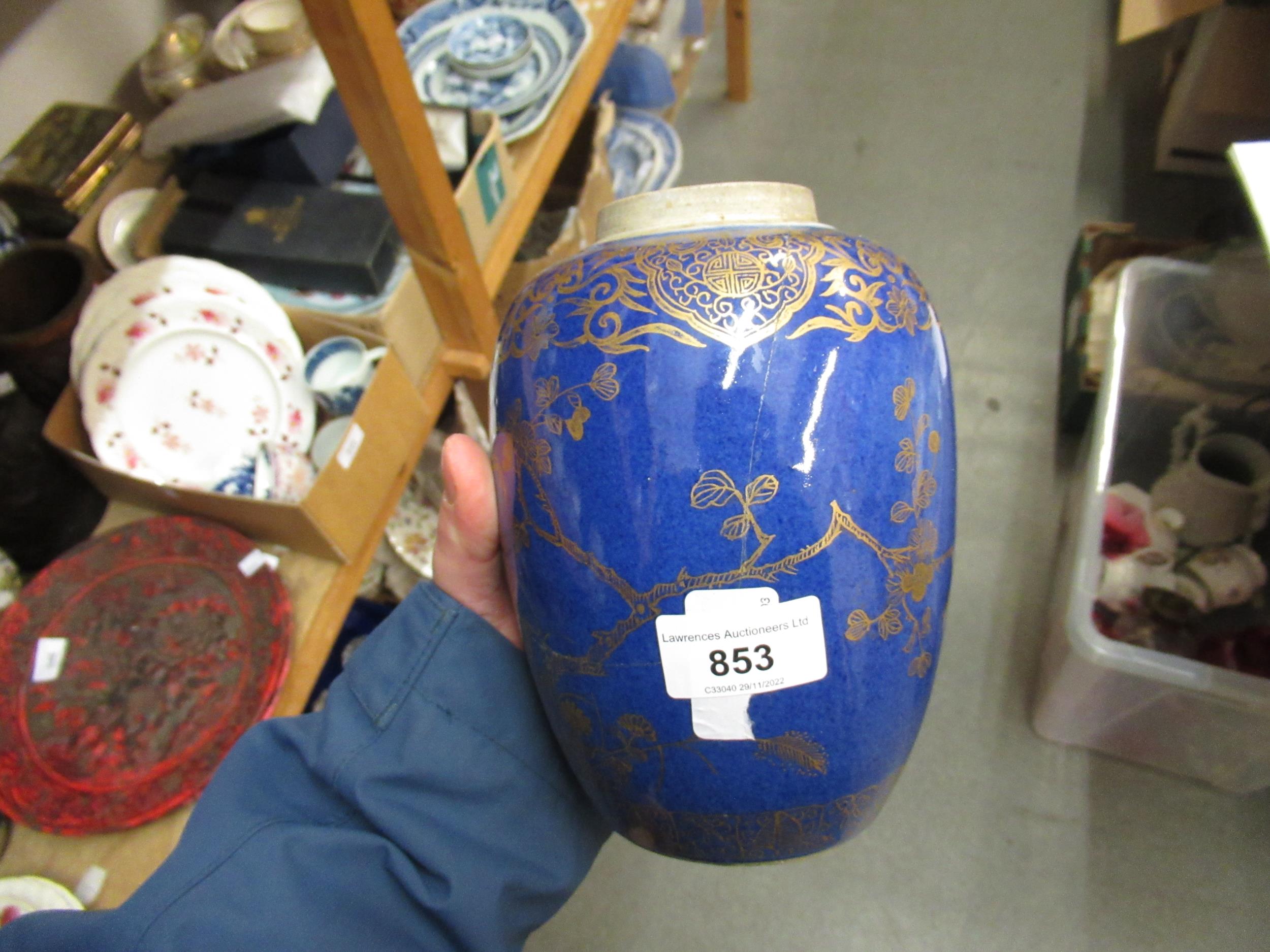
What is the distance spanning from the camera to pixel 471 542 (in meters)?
0.73

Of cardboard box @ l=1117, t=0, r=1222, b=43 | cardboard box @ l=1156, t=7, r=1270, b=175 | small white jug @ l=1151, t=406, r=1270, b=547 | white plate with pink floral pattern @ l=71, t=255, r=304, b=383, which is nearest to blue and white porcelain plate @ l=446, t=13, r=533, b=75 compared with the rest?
white plate with pink floral pattern @ l=71, t=255, r=304, b=383

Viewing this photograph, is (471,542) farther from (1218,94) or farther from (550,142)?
(1218,94)

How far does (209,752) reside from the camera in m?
0.78

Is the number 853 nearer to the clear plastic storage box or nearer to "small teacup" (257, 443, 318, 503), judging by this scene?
Result: "small teacup" (257, 443, 318, 503)

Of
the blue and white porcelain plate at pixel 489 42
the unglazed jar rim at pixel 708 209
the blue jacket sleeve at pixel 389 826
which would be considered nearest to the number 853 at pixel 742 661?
the blue jacket sleeve at pixel 389 826

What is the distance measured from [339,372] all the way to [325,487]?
244 mm

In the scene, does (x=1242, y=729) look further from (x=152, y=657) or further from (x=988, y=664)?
(x=152, y=657)

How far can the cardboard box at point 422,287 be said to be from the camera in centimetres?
96

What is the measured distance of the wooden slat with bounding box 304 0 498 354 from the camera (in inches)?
26.2

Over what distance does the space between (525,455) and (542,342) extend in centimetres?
9

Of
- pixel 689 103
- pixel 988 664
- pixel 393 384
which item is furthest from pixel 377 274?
pixel 689 103

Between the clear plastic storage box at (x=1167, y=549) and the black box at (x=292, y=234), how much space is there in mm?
1085

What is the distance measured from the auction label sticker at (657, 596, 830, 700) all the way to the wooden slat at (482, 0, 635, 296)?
2.25 ft

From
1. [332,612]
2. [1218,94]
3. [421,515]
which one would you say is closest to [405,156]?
[332,612]
